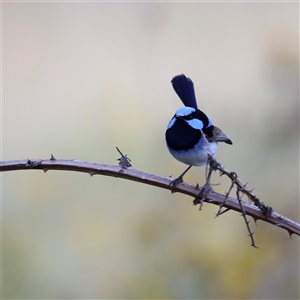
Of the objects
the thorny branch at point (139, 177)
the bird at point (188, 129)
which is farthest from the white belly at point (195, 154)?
the thorny branch at point (139, 177)

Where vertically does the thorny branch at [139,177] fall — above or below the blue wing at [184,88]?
below

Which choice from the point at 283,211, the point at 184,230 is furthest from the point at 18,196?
the point at 283,211

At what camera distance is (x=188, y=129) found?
0.61 metres

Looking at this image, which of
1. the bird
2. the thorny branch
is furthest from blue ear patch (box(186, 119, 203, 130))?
the thorny branch

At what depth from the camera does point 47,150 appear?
116cm

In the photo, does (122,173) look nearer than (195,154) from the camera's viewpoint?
Yes

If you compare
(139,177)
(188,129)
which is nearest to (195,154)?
(188,129)

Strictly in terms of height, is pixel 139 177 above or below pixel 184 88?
below

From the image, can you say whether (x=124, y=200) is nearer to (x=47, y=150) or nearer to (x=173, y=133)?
(x=47, y=150)

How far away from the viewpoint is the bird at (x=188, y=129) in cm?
58

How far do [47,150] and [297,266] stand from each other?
830 mm

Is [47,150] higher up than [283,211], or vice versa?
[47,150]

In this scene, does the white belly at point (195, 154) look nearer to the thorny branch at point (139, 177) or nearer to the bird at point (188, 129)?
the bird at point (188, 129)

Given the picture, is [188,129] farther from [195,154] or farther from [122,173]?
[122,173]
